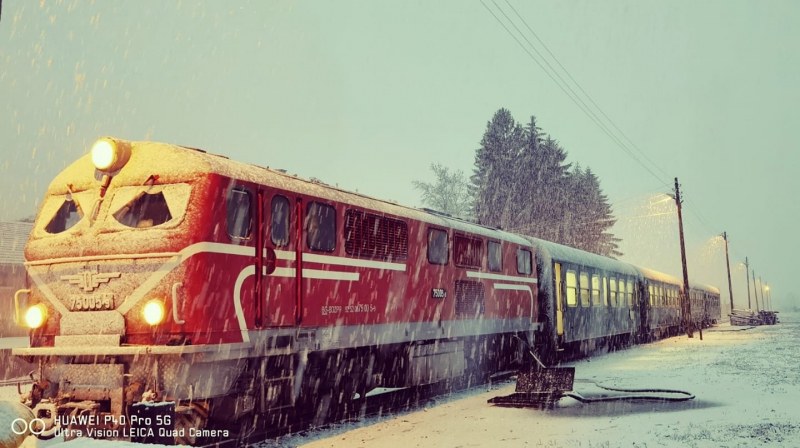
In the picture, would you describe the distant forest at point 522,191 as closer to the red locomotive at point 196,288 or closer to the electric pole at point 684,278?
the electric pole at point 684,278

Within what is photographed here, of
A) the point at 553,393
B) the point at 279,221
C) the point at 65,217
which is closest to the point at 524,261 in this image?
the point at 553,393

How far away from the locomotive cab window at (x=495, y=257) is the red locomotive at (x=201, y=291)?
14.1 feet

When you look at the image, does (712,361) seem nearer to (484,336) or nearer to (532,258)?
(532,258)

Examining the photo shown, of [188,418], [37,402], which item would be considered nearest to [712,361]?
[188,418]

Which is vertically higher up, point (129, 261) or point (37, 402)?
point (129, 261)

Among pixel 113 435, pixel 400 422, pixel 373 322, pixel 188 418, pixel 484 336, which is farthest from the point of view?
pixel 484 336

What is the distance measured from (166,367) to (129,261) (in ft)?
4.20

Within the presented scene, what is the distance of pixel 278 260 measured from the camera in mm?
8938

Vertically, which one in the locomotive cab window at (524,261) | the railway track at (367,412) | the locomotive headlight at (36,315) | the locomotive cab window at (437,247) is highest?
the locomotive cab window at (524,261)

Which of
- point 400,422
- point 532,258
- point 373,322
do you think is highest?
point 532,258

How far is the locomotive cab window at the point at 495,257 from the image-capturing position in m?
15.6

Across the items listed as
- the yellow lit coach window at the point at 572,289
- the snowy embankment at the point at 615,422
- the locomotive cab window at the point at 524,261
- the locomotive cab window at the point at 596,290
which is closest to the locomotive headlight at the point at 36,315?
the snowy embankment at the point at 615,422

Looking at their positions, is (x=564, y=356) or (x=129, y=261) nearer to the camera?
(x=129, y=261)

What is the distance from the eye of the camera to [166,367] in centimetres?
749
